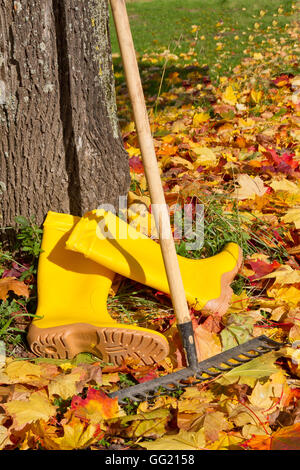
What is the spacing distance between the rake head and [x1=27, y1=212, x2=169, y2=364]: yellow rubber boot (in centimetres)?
11

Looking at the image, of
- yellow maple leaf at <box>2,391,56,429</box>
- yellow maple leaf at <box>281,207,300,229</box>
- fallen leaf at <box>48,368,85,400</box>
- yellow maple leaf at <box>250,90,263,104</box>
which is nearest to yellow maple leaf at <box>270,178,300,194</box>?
yellow maple leaf at <box>281,207,300,229</box>

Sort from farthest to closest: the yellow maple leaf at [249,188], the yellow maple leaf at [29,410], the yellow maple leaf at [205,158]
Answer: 1. the yellow maple leaf at [205,158]
2. the yellow maple leaf at [249,188]
3. the yellow maple leaf at [29,410]

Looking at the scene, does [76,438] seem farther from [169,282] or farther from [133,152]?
[133,152]

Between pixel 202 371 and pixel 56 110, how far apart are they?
1.19 m

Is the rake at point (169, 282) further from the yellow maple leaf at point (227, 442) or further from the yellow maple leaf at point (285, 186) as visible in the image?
the yellow maple leaf at point (285, 186)

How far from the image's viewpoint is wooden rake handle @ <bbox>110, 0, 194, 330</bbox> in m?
1.58

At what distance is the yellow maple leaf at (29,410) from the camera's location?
60.1 inches

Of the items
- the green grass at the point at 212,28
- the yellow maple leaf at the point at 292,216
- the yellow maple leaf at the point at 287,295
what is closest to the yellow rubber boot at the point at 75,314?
the yellow maple leaf at the point at 287,295

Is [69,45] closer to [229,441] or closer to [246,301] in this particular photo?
[246,301]

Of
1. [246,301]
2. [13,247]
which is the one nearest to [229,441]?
[246,301]

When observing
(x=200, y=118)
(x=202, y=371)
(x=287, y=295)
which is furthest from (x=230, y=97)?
(x=202, y=371)

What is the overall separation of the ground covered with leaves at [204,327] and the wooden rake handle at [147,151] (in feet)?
0.85

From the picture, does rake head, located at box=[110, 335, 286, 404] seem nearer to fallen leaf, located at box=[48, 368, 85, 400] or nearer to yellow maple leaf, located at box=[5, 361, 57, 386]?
fallen leaf, located at box=[48, 368, 85, 400]

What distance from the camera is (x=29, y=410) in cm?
156
